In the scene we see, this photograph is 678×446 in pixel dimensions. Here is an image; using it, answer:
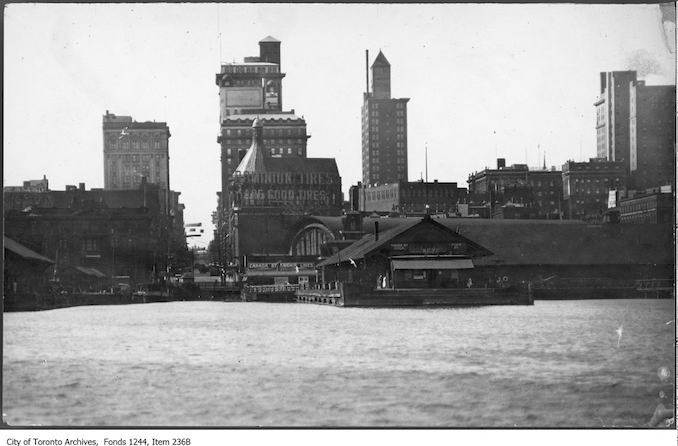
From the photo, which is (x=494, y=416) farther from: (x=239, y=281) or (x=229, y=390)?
(x=239, y=281)

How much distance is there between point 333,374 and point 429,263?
79.8ft

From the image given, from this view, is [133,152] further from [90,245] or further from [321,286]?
[321,286]

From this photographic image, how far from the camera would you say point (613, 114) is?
25.6 metres

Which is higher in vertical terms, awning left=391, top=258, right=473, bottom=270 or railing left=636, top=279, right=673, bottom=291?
awning left=391, top=258, right=473, bottom=270

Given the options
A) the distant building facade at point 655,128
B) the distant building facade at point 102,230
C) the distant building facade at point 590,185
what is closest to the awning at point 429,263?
the distant building facade at point 590,185

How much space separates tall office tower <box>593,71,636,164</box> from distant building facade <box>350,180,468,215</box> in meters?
11.1

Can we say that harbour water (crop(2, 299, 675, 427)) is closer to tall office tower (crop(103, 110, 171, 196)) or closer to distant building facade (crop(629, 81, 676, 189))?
distant building facade (crop(629, 81, 676, 189))

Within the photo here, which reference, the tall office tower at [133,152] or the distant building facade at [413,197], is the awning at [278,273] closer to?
the distant building facade at [413,197]

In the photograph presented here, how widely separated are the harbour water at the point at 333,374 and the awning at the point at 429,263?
13718 mm

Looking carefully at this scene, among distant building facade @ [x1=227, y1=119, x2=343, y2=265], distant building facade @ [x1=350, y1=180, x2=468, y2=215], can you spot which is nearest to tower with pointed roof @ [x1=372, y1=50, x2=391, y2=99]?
distant building facade @ [x1=350, y1=180, x2=468, y2=215]

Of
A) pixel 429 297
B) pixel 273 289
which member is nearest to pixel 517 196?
pixel 273 289

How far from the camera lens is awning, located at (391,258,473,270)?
1681 inches

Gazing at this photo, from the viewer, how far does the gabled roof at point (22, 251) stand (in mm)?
19744

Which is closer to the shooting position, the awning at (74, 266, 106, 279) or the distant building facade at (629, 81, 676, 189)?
the distant building facade at (629, 81, 676, 189)
